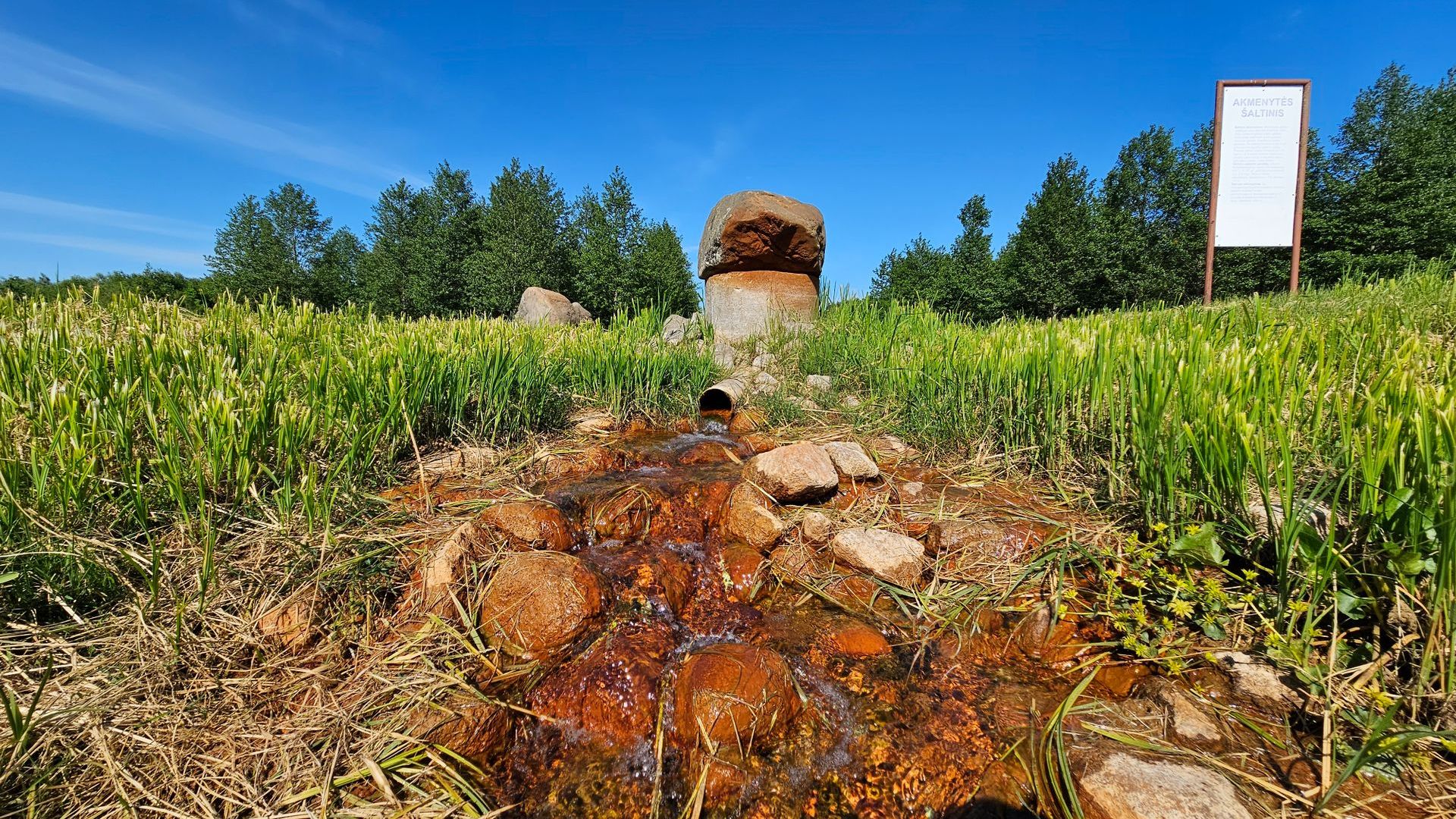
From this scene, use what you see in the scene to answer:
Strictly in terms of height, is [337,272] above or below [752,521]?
above

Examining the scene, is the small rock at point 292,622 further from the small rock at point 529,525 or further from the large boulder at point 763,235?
the large boulder at point 763,235

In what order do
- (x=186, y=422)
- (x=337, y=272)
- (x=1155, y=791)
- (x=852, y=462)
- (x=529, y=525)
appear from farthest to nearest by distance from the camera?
1. (x=337, y=272)
2. (x=852, y=462)
3. (x=529, y=525)
4. (x=186, y=422)
5. (x=1155, y=791)

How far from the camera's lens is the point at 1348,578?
1.52 meters

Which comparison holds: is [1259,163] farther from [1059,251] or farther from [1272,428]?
[1059,251]

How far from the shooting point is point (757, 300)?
7281mm

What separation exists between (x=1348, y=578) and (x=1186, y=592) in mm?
367

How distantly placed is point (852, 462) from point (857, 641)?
132cm

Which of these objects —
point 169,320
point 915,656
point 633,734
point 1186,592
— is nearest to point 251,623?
point 633,734

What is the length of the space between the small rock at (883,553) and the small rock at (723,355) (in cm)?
401

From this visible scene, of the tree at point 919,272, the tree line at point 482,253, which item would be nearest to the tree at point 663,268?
the tree line at point 482,253

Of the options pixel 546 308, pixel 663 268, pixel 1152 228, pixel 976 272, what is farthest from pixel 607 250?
pixel 1152 228

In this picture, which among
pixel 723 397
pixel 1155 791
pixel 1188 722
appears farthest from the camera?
pixel 723 397

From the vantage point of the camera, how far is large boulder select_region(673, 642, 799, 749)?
1.71 metres

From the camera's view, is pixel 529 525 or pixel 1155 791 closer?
pixel 1155 791
